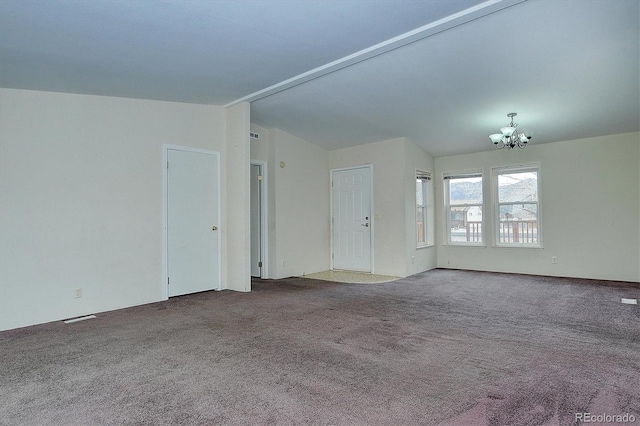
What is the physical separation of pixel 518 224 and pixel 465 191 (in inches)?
45.5

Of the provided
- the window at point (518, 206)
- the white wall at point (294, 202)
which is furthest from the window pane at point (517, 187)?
the white wall at point (294, 202)

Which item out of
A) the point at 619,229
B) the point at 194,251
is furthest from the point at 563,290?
the point at 194,251

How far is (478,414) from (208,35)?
325cm

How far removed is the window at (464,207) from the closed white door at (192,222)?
4.73m

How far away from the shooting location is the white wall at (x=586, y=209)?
18.7 feet

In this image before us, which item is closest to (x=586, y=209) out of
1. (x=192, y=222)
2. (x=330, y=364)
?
(x=330, y=364)

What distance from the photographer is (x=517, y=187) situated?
22.2 ft

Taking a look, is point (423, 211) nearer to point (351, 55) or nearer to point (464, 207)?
point (464, 207)

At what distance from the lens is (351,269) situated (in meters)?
7.03

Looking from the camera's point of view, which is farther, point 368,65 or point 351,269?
point 351,269

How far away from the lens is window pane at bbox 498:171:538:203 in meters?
6.62

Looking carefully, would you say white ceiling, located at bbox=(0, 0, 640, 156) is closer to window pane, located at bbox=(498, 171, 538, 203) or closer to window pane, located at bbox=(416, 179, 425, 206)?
window pane, located at bbox=(498, 171, 538, 203)

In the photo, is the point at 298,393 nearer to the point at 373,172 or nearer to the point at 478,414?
the point at 478,414

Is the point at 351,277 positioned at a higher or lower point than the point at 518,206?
lower
